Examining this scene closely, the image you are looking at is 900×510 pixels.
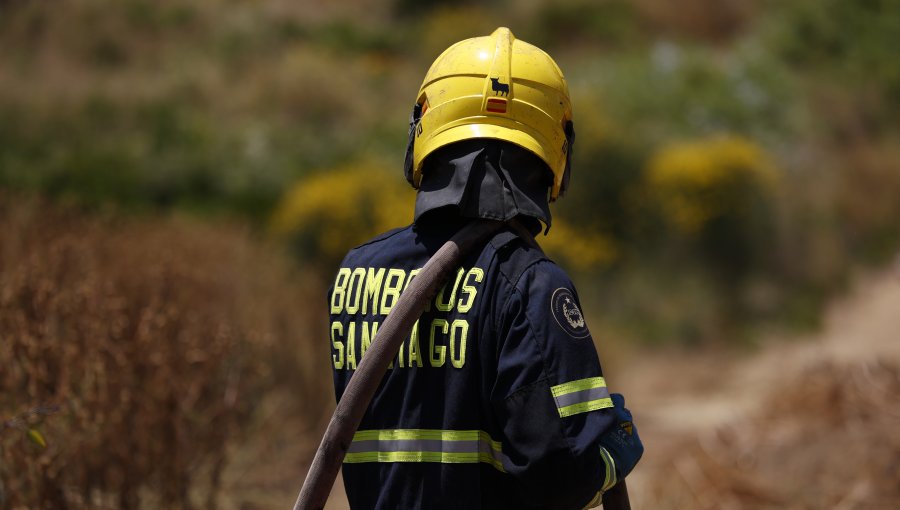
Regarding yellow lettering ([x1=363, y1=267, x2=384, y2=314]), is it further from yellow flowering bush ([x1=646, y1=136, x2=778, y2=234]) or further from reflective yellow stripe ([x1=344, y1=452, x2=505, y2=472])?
yellow flowering bush ([x1=646, y1=136, x2=778, y2=234])

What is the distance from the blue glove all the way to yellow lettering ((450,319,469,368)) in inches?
12.2

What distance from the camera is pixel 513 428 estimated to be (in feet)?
6.81

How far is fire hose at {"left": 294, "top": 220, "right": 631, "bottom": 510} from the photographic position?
2141 mm

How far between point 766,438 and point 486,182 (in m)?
5.02

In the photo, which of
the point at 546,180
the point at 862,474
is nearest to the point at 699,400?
the point at 862,474

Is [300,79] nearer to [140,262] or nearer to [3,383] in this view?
[140,262]

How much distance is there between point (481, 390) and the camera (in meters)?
2.16

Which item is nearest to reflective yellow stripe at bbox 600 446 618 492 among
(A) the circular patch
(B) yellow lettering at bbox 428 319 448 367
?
(A) the circular patch

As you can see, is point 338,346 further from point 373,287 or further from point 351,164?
point 351,164

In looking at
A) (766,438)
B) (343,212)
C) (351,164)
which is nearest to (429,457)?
(766,438)

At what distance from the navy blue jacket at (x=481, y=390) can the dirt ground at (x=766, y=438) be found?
310cm

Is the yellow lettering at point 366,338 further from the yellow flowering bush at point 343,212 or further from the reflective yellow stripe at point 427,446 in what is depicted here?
the yellow flowering bush at point 343,212

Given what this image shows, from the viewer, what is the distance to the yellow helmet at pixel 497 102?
2.30m

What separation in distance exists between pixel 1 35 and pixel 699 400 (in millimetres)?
15877
